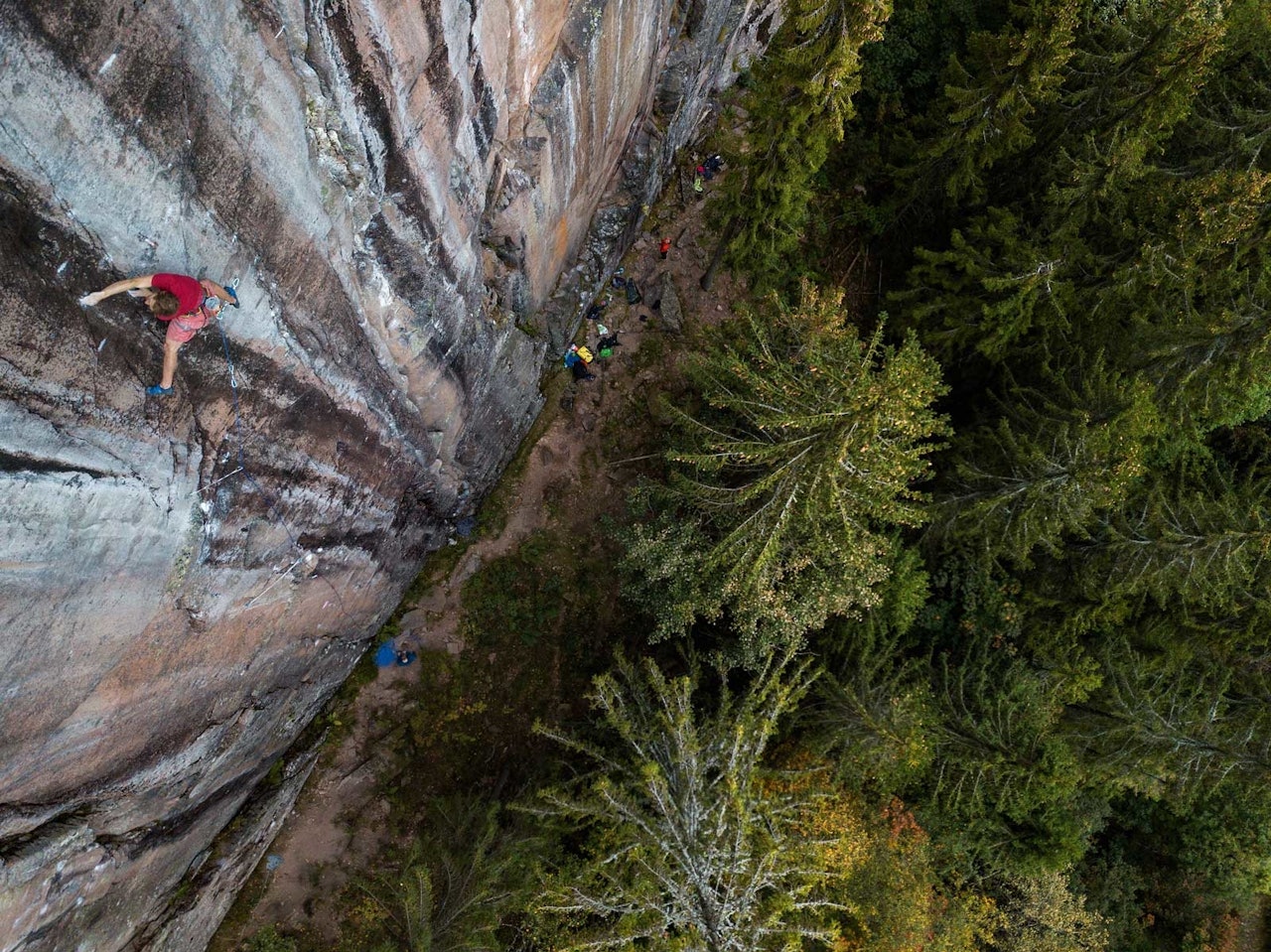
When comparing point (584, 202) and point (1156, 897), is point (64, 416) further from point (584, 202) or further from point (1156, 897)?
point (1156, 897)

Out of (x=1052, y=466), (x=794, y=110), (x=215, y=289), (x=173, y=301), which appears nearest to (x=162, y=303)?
(x=173, y=301)

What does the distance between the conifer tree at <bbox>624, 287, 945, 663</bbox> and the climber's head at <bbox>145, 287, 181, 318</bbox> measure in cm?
702

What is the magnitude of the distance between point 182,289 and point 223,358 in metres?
1.13

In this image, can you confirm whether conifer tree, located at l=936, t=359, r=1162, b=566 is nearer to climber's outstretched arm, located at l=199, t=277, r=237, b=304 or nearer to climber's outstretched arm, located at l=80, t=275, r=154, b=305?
climber's outstretched arm, located at l=199, t=277, r=237, b=304

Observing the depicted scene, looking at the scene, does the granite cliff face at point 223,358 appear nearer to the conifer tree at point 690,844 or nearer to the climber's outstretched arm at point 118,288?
the climber's outstretched arm at point 118,288

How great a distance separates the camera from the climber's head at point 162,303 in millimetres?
5605

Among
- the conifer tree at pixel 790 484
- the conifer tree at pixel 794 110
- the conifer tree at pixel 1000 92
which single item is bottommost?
the conifer tree at pixel 790 484

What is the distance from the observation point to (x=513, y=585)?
15.3m

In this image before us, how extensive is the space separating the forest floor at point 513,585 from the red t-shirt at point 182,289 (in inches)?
388

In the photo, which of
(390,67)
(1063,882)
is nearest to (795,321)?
(390,67)

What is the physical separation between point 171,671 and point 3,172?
18.2 ft

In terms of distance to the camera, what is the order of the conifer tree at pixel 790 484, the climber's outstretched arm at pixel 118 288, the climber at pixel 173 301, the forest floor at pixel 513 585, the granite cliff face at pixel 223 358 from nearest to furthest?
1. the granite cliff face at pixel 223 358
2. the climber's outstretched arm at pixel 118 288
3. the climber at pixel 173 301
4. the conifer tree at pixel 790 484
5. the forest floor at pixel 513 585

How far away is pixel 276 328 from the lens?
7031 mm

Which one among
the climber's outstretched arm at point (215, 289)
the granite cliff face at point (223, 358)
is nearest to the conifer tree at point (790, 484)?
the granite cliff face at point (223, 358)
